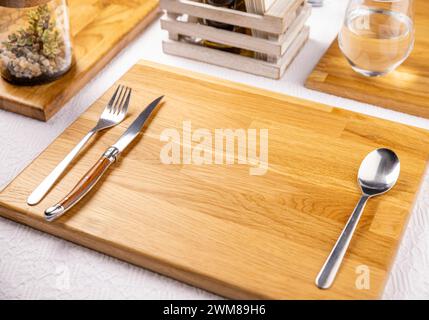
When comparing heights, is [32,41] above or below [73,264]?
above

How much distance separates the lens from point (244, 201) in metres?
0.77

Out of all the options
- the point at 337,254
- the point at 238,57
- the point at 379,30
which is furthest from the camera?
the point at 238,57

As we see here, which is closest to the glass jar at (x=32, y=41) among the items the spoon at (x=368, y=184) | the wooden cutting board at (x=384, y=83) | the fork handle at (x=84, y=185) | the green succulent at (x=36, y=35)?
the green succulent at (x=36, y=35)

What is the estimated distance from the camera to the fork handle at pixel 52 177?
773 mm

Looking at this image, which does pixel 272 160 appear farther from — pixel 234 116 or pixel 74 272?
pixel 74 272

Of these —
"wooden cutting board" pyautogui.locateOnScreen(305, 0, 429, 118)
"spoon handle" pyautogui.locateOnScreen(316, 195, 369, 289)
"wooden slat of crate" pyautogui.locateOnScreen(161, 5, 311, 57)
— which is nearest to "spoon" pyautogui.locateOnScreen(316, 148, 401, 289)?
"spoon handle" pyautogui.locateOnScreen(316, 195, 369, 289)

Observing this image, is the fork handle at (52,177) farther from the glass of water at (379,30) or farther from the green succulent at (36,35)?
the glass of water at (379,30)

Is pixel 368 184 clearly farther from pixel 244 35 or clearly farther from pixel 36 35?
pixel 36 35

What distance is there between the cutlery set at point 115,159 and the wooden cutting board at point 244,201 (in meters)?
0.01

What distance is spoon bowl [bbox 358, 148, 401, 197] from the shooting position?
30.7 inches

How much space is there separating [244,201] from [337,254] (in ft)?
0.48

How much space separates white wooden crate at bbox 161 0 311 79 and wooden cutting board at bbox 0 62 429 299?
9cm

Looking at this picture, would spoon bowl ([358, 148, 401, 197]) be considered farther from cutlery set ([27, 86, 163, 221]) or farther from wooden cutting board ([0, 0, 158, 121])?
wooden cutting board ([0, 0, 158, 121])

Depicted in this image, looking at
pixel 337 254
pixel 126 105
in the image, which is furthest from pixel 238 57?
pixel 337 254
